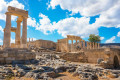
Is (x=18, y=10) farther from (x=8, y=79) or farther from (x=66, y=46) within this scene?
(x=66, y=46)

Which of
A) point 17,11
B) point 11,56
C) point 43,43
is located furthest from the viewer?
point 43,43

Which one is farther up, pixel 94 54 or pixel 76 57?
pixel 94 54

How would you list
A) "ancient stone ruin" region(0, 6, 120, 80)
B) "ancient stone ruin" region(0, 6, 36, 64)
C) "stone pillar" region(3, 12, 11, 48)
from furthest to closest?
1. "stone pillar" region(3, 12, 11, 48)
2. "ancient stone ruin" region(0, 6, 36, 64)
3. "ancient stone ruin" region(0, 6, 120, 80)

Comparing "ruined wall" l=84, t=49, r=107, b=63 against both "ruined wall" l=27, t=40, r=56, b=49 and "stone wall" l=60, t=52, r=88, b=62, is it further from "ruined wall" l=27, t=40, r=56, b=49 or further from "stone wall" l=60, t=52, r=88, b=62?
"ruined wall" l=27, t=40, r=56, b=49

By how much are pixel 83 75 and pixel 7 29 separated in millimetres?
14450

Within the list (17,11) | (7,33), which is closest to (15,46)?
(7,33)

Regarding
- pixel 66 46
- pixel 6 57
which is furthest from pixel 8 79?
pixel 66 46

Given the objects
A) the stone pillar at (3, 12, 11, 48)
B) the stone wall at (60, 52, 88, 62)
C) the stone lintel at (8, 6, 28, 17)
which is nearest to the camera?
the stone pillar at (3, 12, 11, 48)

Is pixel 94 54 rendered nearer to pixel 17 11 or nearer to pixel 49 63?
pixel 49 63

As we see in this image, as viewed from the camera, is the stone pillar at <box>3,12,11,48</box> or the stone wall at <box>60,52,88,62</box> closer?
the stone pillar at <box>3,12,11,48</box>

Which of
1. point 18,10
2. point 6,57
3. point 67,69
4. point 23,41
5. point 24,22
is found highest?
Result: point 18,10

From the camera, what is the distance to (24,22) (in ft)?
64.4

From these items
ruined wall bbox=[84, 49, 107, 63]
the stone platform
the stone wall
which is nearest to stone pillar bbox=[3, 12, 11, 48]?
the stone platform

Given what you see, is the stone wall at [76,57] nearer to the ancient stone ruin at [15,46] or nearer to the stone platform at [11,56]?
the ancient stone ruin at [15,46]
